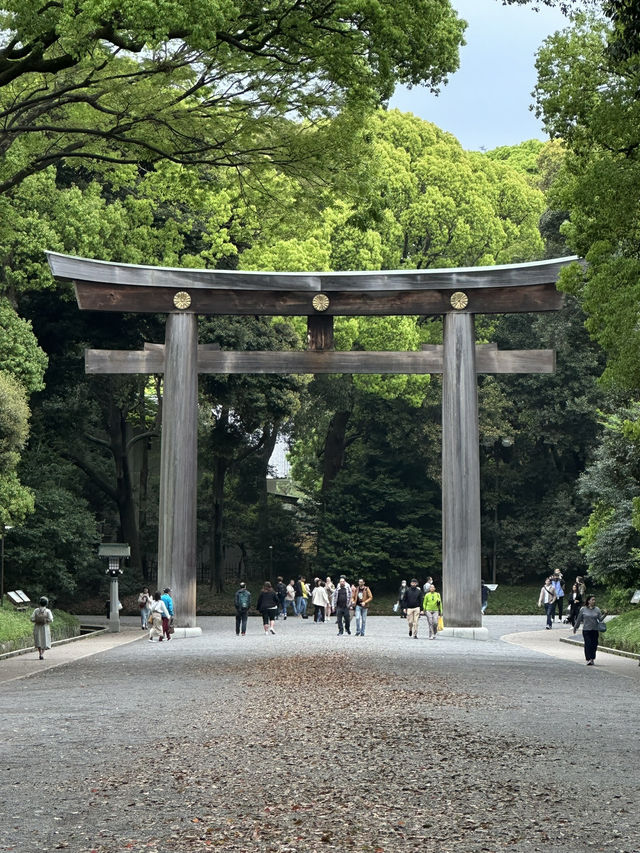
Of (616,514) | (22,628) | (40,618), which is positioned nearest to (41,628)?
(40,618)

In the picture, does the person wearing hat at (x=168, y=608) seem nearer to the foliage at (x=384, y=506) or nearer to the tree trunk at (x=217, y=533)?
the tree trunk at (x=217, y=533)

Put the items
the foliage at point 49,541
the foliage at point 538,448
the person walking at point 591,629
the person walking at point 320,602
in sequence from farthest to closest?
the foliage at point 538,448, the foliage at point 49,541, the person walking at point 320,602, the person walking at point 591,629

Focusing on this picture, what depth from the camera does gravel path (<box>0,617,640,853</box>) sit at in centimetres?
679

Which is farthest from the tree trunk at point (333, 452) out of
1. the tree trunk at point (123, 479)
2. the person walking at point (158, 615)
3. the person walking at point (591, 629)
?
the person walking at point (591, 629)

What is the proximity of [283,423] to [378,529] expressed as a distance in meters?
6.43

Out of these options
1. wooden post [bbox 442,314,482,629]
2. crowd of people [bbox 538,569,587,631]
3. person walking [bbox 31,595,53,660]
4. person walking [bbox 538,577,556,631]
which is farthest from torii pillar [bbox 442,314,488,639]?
person walking [bbox 31,595,53,660]

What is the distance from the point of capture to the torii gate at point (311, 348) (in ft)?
89.2

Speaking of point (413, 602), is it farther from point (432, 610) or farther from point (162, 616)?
point (162, 616)

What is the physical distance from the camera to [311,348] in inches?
1109

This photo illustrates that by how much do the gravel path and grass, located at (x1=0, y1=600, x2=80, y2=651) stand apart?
6887 millimetres

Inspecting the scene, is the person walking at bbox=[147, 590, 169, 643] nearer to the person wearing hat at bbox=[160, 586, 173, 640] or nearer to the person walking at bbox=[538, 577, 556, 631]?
the person wearing hat at bbox=[160, 586, 173, 640]

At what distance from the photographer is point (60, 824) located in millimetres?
7027

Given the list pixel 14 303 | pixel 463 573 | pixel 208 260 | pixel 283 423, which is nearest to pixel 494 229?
pixel 283 423

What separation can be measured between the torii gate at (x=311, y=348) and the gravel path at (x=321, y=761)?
9.77 m
